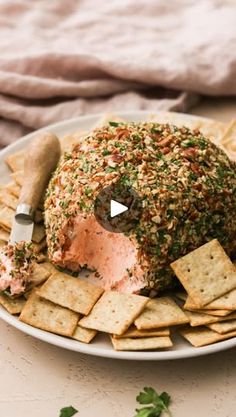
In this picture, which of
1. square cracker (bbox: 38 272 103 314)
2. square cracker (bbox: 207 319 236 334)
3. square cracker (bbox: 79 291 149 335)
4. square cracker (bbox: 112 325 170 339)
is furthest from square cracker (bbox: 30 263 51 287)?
square cracker (bbox: 207 319 236 334)

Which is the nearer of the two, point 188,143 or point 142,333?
point 142,333

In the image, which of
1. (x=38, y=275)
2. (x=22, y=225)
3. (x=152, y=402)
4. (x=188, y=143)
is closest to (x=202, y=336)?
(x=152, y=402)

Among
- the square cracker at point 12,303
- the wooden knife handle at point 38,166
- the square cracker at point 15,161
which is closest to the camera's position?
the square cracker at point 12,303

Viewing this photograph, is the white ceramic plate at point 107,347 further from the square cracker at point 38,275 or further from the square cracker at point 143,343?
the square cracker at point 38,275

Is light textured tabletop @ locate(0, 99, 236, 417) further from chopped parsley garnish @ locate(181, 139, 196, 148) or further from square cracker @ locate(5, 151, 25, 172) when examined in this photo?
square cracker @ locate(5, 151, 25, 172)

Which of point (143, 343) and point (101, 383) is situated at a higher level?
point (143, 343)

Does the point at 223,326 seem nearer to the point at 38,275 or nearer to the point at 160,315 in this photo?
the point at 160,315

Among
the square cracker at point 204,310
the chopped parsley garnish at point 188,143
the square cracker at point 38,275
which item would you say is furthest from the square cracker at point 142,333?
the chopped parsley garnish at point 188,143
